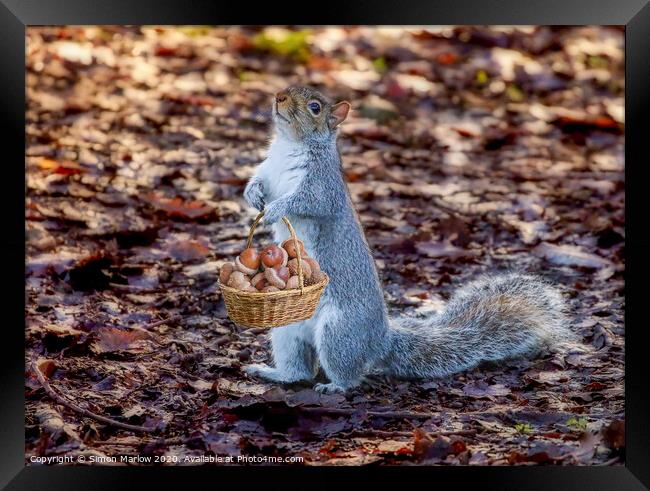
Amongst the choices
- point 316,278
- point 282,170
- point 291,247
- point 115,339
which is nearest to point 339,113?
point 282,170

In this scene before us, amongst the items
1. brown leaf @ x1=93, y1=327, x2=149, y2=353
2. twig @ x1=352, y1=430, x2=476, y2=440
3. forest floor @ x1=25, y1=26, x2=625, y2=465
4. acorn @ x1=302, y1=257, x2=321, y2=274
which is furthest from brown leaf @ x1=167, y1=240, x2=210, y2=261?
twig @ x1=352, y1=430, x2=476, y2=440

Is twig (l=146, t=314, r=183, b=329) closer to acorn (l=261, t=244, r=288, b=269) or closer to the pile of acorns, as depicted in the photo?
the pile of acorns

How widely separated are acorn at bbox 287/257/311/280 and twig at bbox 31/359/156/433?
104cm

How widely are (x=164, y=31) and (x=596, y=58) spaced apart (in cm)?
334

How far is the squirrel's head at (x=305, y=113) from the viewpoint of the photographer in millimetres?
4613

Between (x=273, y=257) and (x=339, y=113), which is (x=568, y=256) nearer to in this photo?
(x=339, y=113)

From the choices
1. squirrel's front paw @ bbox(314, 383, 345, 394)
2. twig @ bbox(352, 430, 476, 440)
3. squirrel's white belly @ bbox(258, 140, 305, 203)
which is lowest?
twig @ bbox(352, 430, 476, 440)

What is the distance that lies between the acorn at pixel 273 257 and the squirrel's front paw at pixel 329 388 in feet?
2.55

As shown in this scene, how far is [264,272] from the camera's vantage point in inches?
169

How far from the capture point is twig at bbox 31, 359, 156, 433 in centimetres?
453

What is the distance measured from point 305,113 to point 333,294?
90 cm

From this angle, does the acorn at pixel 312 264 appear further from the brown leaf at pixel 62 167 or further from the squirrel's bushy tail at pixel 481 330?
the brown leaf at pixel 62 167
